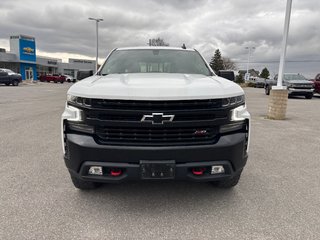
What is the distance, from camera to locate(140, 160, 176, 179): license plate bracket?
2.69 m

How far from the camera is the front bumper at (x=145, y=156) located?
2705 millimetres

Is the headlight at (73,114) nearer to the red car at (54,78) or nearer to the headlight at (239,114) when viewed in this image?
the headlight at (239,114)

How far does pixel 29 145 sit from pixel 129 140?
3728 mm

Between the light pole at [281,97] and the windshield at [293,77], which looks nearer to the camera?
the light pole at [281,97]

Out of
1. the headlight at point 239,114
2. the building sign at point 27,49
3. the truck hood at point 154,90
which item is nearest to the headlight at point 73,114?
the truck hood at point 154,90

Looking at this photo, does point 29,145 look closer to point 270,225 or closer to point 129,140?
point 129,140

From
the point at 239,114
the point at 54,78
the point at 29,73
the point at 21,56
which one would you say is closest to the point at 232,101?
the point at 239,114

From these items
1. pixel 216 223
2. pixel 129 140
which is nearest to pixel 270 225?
pixel 216 223

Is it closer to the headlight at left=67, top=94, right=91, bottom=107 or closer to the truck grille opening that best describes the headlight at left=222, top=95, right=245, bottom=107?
the truck grille opening

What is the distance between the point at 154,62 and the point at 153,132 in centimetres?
185

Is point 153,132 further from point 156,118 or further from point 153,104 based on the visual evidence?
point 153,104

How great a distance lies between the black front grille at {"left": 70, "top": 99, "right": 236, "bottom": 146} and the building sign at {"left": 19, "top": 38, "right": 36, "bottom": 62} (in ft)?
175

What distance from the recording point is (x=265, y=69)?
96.6m

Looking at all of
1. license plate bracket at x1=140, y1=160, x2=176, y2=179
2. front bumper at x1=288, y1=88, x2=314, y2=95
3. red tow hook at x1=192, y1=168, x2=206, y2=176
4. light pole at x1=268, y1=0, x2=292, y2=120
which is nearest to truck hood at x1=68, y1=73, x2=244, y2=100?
license plate bracket at x1=140, y1=160, x2=176, y2=179
